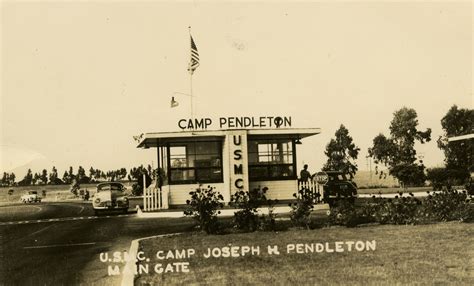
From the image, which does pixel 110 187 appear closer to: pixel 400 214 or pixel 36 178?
pixel 400 214

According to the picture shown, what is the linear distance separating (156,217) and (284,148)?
22.7ft

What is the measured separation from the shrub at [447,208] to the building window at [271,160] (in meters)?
10.4

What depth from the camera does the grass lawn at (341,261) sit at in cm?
762

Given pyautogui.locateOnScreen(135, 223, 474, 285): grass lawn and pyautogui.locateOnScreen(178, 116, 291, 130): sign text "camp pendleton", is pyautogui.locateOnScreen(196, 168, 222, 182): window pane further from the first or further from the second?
pyautogui.locateOnScreen(135, 223, 474, 285): grass lawn

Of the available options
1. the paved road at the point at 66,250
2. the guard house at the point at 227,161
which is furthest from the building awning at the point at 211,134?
the paved road at the point at 66,250

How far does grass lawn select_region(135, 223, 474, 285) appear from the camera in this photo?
762 cm

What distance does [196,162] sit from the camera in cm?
2398

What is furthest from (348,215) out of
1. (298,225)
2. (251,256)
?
(251,256)

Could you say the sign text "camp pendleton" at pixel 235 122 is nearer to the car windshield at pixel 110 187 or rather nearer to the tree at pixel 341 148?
the car windshield at pixel 110 187

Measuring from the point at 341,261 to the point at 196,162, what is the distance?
15625mm

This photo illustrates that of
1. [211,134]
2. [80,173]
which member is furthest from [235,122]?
[80,173]

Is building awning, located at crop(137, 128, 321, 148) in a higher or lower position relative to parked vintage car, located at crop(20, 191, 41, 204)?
higher

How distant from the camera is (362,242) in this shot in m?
10.1

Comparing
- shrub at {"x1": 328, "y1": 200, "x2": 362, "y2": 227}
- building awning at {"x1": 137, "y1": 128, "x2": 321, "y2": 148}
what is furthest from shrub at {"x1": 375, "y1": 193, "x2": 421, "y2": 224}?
building awning at {"x1": 137, "y1": 128, "x2": 321, "y2": 148}
